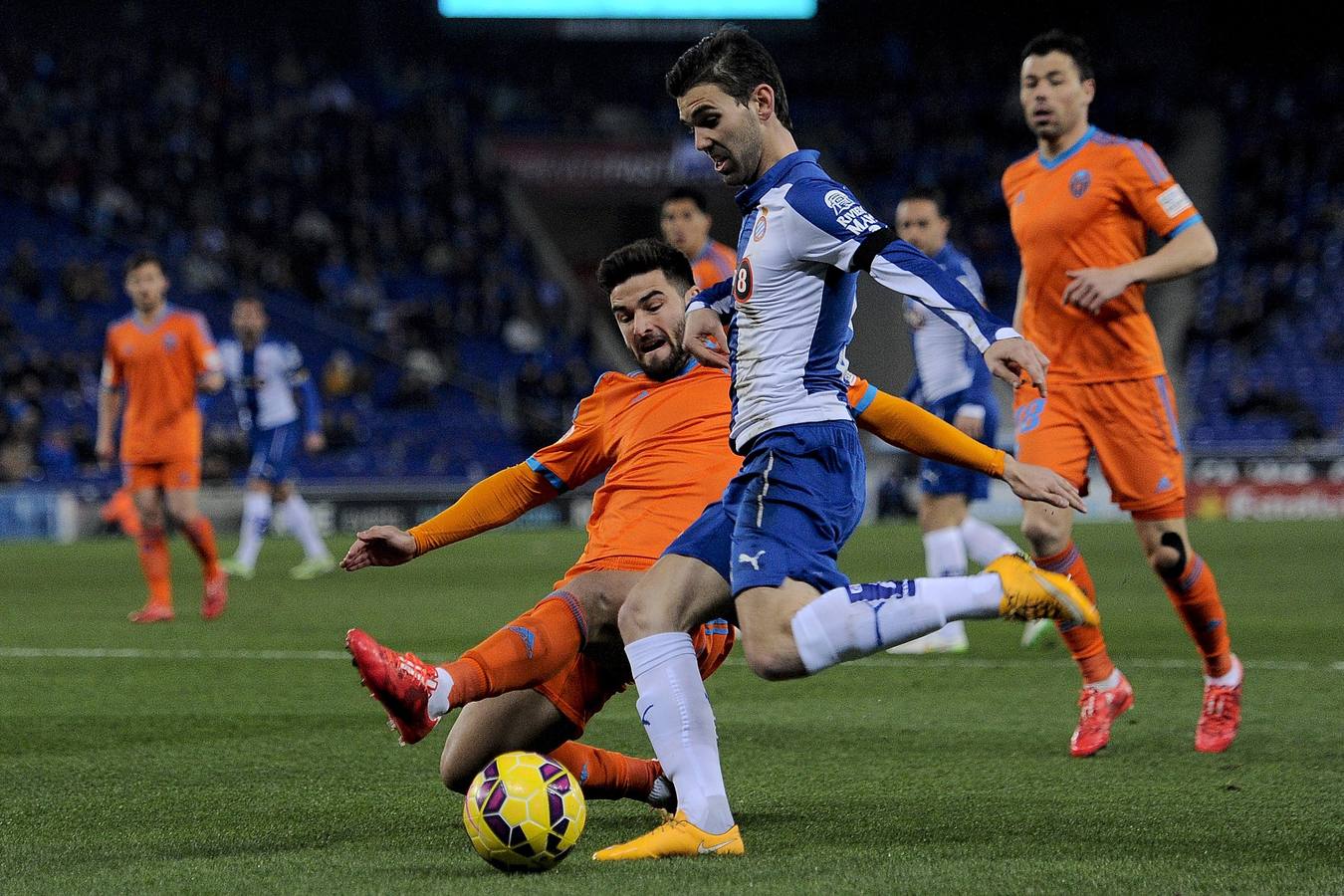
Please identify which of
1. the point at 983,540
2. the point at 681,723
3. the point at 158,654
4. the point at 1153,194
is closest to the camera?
the point at 681,723

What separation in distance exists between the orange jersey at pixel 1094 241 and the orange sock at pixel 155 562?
6.73m

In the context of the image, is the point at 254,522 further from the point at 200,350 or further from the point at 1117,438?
the point at 1117,438

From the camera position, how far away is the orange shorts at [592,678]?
14.5 feet

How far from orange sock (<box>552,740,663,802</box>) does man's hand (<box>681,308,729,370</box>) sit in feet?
3.83

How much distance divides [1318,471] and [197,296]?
1806cm

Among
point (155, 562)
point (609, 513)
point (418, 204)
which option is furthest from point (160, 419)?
point (418, 204)

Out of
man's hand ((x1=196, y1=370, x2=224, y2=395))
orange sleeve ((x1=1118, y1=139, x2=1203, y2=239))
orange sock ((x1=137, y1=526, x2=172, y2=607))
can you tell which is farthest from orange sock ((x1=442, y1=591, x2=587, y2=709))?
orange sock ((x1=137, y1=526, x2=172, y2=607))

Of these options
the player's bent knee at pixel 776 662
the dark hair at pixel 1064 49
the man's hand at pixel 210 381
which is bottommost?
the player's bent knee at pixel 776 662

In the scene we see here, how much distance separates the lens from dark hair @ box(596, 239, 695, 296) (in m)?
4.50

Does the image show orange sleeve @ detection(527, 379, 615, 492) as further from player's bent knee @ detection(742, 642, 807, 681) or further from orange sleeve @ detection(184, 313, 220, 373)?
orange sleeve @ detection(184, 313, 220, 373)

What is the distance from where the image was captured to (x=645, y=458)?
4.64 meters

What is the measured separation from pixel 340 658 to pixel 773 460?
522 centimetres

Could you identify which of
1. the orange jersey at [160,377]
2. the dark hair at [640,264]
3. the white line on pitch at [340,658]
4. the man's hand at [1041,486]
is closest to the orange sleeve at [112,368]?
the orange jersey at [160,377]

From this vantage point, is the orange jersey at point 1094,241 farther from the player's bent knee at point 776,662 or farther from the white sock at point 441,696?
the white sock at point 441,696
